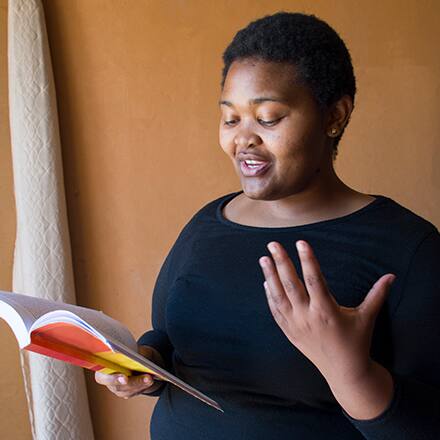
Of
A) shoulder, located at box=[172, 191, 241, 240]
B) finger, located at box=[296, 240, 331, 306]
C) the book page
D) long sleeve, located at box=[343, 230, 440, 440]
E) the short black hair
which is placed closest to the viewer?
finger, located at box=[296, 240, 331, 306]

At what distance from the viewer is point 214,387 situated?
1.11 meters

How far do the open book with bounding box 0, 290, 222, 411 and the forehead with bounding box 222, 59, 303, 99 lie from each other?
1.48 ft

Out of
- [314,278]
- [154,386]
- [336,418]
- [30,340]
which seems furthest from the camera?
[154,386]

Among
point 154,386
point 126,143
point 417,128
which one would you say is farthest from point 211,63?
point 154,386

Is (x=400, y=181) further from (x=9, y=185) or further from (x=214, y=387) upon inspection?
(x=9, y=185)

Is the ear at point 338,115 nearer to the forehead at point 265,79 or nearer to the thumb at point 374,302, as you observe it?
the forehead at point 265,79

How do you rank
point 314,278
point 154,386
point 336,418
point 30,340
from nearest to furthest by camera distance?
point 314,278, point 30,340, point 336,418, point 154,386

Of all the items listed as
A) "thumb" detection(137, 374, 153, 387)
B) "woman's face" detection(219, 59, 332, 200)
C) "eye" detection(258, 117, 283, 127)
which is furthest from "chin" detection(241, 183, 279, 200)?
"thumb" detection(137, 374, 153, 387)

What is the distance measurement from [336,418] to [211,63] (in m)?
1.15

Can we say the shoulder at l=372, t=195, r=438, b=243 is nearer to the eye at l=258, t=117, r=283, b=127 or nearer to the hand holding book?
the eye at l=258, t=117, r=283, b=127

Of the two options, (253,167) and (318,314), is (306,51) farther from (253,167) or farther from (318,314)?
Result: (318,314)

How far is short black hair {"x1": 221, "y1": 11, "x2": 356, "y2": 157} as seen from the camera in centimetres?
99

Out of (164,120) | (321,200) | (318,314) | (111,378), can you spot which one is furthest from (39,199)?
(318,314)

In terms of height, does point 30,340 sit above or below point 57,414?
above
